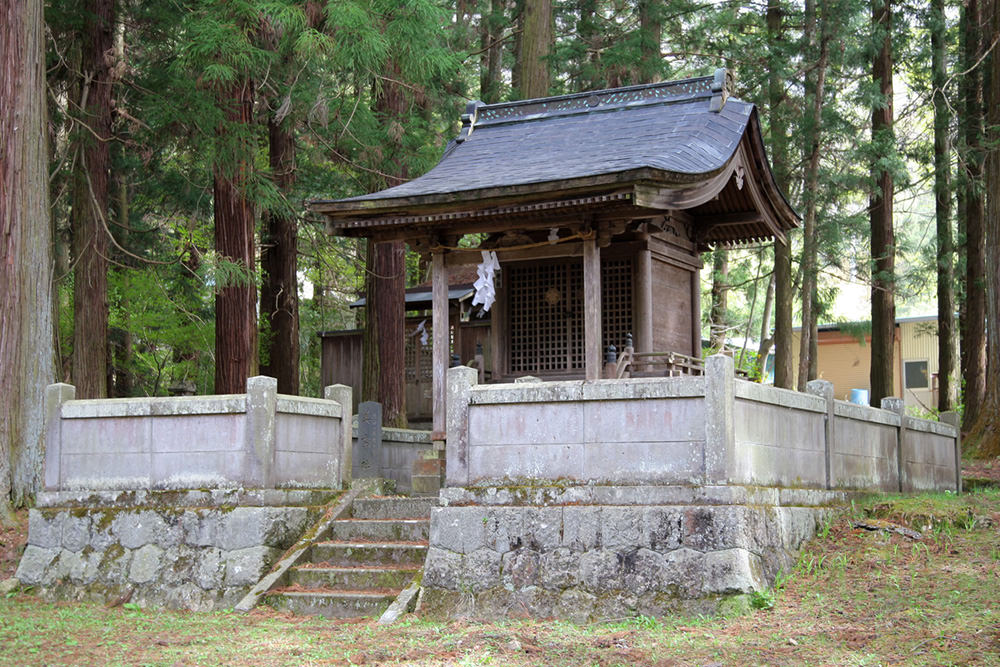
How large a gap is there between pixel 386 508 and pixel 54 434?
4066mm

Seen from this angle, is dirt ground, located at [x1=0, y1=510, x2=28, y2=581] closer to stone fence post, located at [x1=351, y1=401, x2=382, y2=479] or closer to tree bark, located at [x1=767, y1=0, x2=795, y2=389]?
stone fence post, located at [x1=351, y1=401, x2=382, y2=479]

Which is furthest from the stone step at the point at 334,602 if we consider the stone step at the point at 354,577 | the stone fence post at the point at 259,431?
the stone fence post at the point at 259,431

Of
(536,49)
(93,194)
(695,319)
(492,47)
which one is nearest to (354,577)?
(695,319)

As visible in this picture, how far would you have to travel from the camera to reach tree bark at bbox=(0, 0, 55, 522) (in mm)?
13297

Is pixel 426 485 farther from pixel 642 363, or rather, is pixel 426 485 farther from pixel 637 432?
pixel 637 432

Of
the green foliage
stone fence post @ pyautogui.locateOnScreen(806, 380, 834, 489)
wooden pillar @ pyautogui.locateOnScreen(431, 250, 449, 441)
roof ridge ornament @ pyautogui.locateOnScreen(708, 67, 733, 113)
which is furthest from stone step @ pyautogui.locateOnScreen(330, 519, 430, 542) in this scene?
roof ridge ornament @ pyautogui.locateOnScreen(708, 67, 733, 113)

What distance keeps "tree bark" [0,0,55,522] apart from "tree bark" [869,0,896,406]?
621 inches

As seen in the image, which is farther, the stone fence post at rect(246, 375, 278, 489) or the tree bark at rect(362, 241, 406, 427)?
the tree bark at rect(362, 241, 406, 427)

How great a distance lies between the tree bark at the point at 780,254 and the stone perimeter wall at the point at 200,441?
11.8 meters

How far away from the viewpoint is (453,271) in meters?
25.5

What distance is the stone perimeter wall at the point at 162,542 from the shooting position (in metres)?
11.2

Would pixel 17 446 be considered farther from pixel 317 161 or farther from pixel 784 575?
pixel 784 575

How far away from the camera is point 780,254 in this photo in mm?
21547

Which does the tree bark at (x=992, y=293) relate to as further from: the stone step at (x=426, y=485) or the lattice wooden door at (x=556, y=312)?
the stone step at (x=426, y=485)
